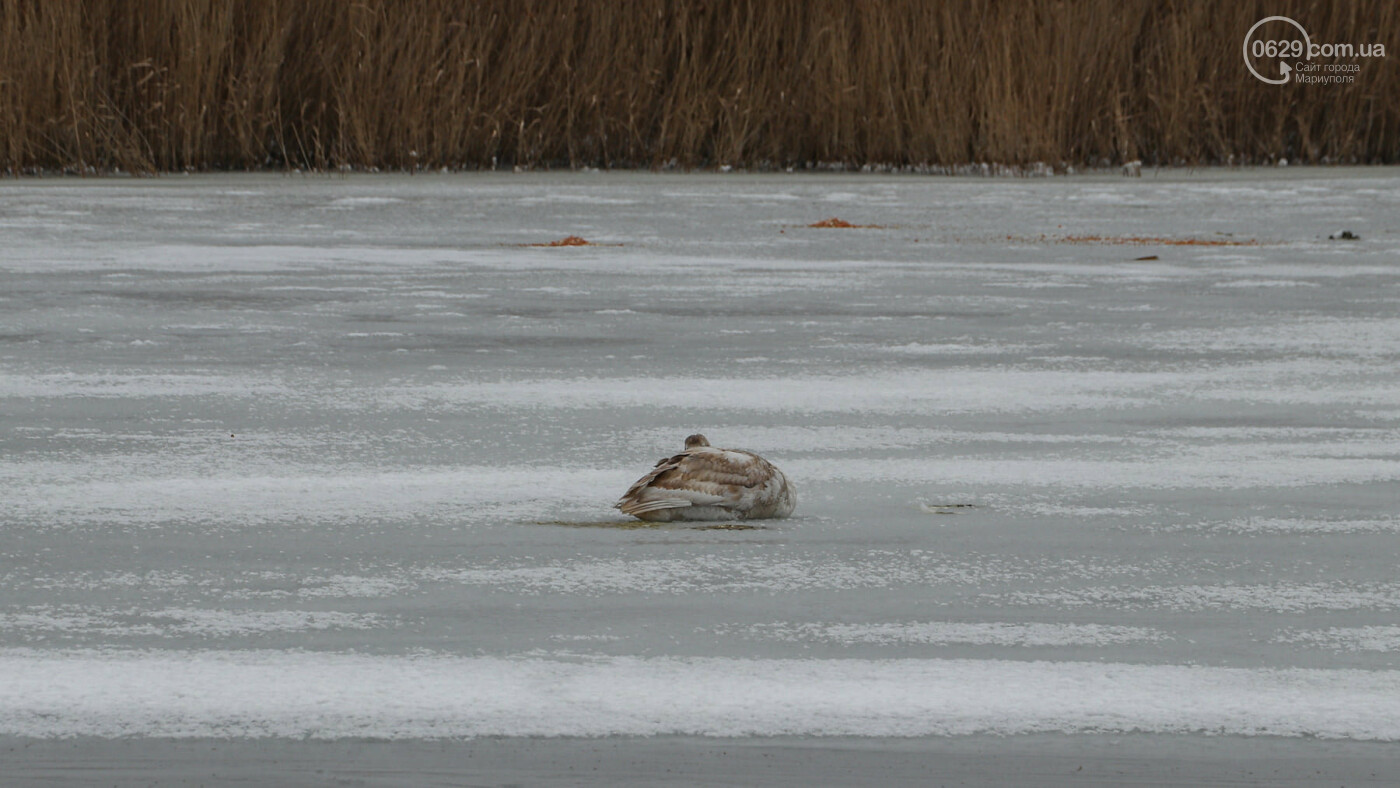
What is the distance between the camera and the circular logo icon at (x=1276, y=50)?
1334 centimetres

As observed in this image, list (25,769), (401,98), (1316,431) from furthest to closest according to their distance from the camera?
(401,98) < (1316,431) < (25,769)

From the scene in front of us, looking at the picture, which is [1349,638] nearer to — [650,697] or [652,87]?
[650,697]

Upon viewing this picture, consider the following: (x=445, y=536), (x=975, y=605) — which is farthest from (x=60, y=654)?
(x=975, y=605)

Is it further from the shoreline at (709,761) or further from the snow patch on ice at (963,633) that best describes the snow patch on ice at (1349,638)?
the shoreline at (709,761)

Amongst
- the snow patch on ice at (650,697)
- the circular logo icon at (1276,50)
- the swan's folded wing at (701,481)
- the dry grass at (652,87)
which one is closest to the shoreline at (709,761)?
the snow patch on ice at (650,697)

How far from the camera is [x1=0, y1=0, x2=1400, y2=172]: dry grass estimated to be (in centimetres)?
1225

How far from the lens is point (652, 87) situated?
13.0 m

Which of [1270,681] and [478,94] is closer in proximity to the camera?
[1270,681]

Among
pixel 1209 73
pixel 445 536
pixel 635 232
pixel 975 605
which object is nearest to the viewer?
pixel 975 605

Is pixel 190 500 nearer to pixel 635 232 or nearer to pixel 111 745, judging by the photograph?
pixel 111 745

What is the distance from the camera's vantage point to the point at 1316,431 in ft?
13.9

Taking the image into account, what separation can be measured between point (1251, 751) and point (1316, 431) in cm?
222

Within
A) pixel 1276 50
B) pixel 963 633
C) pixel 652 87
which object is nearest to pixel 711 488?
pixel 963 633

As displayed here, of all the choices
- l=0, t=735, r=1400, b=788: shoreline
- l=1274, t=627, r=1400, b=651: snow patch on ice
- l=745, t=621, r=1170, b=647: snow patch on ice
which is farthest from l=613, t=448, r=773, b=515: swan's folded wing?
l=0, t=735, r=1400, b=788: shoreline
